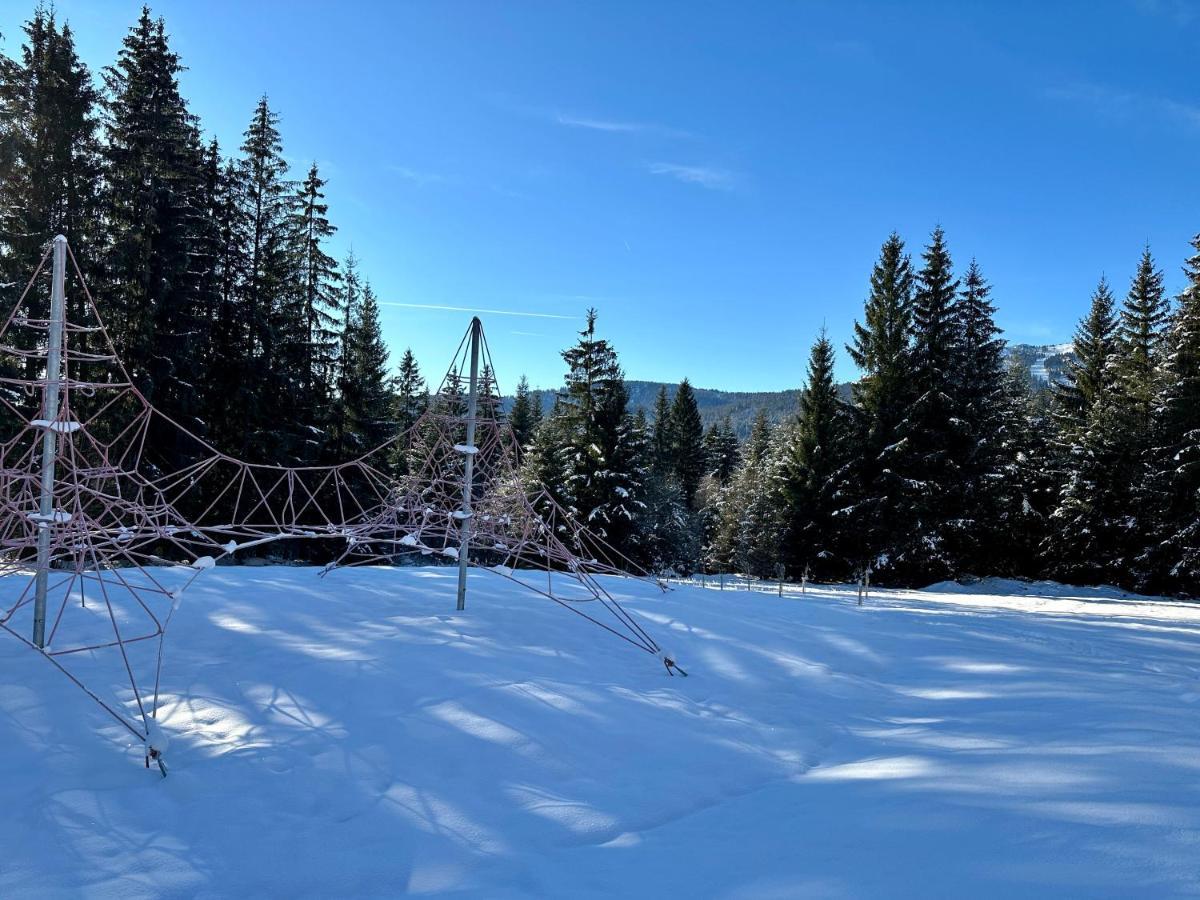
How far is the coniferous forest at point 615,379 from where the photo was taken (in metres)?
16.5

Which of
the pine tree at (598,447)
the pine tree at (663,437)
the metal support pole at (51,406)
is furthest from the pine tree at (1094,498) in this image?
the metal support pole at (51,406)

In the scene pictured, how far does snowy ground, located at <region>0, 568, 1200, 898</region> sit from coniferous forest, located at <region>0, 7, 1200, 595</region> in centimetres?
1461

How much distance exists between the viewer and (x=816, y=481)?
82.3ft

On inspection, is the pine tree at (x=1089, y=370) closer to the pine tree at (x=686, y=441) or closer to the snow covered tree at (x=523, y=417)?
the pine tree at (x=686, y=441)

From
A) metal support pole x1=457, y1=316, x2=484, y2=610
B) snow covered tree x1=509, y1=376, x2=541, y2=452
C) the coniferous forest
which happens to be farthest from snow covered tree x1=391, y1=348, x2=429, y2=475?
metal support pole x1=457, y1=316, x2=484, y2=610

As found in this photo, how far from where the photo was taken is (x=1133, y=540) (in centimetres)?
2111

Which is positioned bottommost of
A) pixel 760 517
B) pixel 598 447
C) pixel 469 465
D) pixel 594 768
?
pixel 594 768

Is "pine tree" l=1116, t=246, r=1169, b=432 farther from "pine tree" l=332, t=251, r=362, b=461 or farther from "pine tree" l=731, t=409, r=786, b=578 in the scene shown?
"pine tree" l=332, t=251, r=362, b=461

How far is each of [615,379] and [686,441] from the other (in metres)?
24.5

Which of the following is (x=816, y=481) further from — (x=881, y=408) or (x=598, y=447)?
(x=598, y=447)

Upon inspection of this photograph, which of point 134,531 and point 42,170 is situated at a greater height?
point 42,170

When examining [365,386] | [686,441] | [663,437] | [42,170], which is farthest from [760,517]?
[42,170]

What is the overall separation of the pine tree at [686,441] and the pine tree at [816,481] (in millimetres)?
23111

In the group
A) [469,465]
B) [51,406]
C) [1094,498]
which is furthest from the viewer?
[1094,498]
